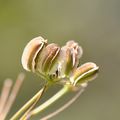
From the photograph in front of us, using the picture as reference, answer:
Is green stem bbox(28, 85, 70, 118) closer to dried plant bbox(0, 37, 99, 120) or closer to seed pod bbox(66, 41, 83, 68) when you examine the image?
dried plant bbox(0, 37, 99, 120)

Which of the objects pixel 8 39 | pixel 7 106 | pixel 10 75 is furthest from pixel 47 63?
pixel 8 39

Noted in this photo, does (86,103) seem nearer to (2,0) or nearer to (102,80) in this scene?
(102,80)

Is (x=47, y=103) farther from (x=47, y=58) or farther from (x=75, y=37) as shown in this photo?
(x=75, y=37)

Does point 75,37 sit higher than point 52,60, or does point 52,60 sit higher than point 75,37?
point 75,37

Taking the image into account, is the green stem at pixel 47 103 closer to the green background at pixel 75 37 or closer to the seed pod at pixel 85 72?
the seed pod at pixel 85 72

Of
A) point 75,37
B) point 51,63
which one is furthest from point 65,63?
point 75,37

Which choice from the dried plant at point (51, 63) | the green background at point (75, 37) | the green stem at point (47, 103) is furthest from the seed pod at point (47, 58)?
the green background at point (75, 37)

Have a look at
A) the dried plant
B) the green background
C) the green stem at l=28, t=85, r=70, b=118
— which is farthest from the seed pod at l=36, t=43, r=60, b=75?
the green background
